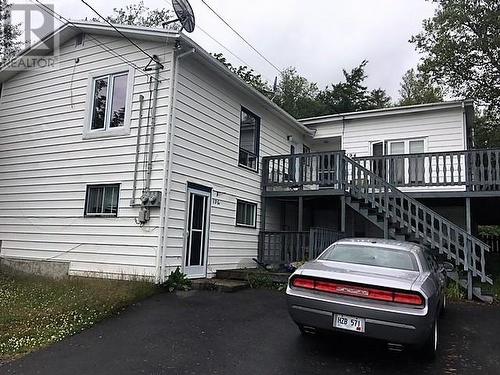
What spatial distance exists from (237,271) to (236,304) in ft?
8.83

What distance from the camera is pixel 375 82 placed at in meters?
37.5

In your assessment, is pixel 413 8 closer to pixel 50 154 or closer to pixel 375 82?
pixel 50 154

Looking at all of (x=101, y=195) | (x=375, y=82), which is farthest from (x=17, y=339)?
(x=375, y=82)

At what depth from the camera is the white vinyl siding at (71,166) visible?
32.3 feet

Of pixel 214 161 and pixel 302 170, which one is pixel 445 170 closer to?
pixel 302 170

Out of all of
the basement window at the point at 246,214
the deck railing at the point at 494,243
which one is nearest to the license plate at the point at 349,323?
the basement window at the point at 246,214

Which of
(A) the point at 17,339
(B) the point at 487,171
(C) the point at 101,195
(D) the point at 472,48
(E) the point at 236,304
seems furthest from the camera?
(D) the point at 472,48

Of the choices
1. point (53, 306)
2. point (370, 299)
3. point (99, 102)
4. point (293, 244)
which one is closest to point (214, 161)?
point (293, 244)

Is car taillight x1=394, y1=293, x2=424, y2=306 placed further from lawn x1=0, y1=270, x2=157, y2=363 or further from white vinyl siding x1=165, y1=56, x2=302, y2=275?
white vinyl siding x1=165, y1=56, x2=302, y2=275

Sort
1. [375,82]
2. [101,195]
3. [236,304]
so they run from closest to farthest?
[236,304], [101,195], [375,82]

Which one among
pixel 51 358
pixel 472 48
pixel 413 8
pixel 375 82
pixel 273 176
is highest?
pixel 375 82

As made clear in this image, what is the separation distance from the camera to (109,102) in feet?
35.9

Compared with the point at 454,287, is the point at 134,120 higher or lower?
higher

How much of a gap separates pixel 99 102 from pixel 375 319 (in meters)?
9.26
